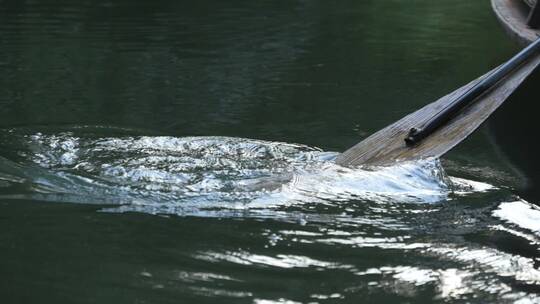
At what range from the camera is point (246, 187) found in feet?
16.1

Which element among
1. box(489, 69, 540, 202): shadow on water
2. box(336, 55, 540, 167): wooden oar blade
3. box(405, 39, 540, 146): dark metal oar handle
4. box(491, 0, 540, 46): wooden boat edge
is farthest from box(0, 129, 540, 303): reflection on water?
box(491, 0, 540, 46): wooden boat edge

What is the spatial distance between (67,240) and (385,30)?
8.58 metres

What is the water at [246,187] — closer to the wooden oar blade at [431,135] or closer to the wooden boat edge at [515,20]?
the wooden oar blade at [431,135]

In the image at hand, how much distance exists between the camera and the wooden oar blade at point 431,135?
5.29m

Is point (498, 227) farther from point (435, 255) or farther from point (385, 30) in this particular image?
point (385, 30)

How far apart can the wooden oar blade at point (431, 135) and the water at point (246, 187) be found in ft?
0.50

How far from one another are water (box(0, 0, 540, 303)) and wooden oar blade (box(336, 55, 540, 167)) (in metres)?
0.15

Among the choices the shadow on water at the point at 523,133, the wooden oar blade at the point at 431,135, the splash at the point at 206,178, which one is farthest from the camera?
the shadow on water at the point at 523,133

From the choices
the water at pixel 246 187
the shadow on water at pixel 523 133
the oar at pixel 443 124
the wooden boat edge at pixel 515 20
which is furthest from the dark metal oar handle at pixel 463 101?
the wooden boat edge at pixel 515 20

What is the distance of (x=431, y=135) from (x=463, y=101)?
343 millimetres

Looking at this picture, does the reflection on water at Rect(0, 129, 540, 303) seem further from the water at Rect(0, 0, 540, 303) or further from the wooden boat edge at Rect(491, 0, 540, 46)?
the wooden boat edge at Rect(491, 0, 540, 46)

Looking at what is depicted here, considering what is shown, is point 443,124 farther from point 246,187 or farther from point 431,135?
point 246,187

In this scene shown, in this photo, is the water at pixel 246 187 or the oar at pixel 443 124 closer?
the water at pixel 246 187

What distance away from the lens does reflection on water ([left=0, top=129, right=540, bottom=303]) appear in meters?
3.81
